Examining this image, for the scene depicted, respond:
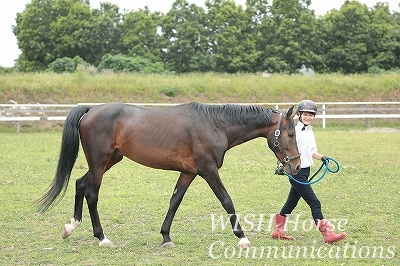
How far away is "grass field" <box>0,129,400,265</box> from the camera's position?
6.47m

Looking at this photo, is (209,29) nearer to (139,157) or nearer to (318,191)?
(318,191)

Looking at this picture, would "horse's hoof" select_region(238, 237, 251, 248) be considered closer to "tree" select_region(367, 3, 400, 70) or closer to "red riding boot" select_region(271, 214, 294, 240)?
"red riding boot" select_region(271, 214, 294, 240)

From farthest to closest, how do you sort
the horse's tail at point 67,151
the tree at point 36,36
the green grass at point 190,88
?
the tree at point 36,36 < the green grass at point 190,88 < the horse's tail at point 67,151

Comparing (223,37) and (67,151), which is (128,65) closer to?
(223,37)

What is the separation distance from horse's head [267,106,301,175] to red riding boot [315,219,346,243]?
2.42 ft

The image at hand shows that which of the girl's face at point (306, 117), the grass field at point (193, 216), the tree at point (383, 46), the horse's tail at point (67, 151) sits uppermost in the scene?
the tree at point (383, 46)

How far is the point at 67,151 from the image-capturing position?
7648 mm

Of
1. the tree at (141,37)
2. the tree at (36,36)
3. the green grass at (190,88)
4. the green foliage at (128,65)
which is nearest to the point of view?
the green grass at (190,88)

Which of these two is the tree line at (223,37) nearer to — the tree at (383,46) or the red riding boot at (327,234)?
the tree at (383,46)

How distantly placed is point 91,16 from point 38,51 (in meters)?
5.48

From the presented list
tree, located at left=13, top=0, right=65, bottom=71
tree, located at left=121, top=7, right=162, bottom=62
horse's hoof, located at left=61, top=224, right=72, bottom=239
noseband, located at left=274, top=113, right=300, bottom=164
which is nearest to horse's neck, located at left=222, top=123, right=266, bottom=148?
noseband, located at left=274, top=113, right=300, bottom=164

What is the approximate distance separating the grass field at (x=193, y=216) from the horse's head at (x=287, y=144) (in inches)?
37.9

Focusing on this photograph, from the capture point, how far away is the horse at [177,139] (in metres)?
7.01

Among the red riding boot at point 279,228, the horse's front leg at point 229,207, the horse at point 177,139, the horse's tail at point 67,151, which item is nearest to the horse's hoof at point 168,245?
the horse at point 177,139
